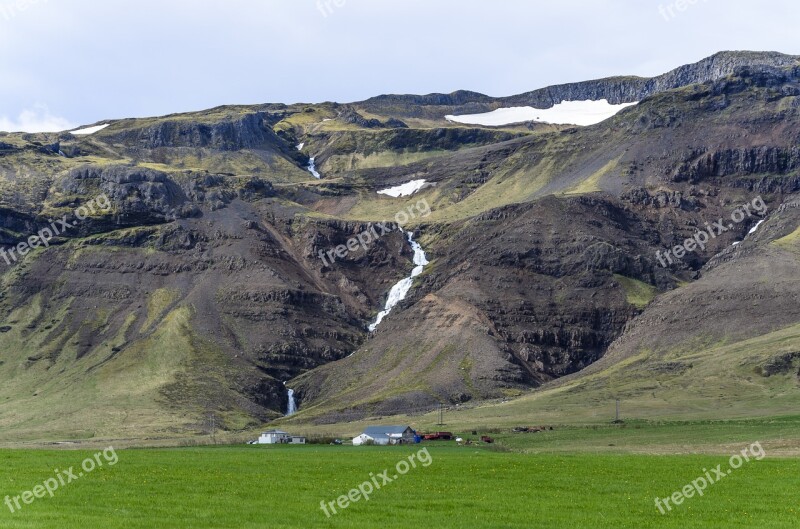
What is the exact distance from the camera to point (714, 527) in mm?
50656

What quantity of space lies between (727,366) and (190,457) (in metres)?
112

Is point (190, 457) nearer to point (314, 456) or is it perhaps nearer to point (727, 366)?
point (314, 456)

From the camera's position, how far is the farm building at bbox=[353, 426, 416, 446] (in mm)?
134750

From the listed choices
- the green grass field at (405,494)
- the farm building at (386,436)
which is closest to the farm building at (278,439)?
the farm building at (386,436)

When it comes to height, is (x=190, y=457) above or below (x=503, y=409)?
above

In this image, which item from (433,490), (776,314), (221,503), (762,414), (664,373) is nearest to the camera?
(221,503)

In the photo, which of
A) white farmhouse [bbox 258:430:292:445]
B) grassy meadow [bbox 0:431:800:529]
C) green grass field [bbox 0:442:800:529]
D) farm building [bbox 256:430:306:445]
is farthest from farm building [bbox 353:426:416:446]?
green grass field [bbox 0:442:800:529]

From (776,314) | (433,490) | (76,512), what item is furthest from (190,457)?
(776,314)

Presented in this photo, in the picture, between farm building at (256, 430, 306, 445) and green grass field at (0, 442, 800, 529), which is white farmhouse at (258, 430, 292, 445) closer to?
farm building at (256, 430, 306, 445)

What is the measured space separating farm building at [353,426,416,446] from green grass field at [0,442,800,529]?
51281 millimetres

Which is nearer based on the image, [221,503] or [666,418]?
[221,503]

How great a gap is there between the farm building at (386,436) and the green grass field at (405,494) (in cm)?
5128

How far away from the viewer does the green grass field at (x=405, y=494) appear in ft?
167

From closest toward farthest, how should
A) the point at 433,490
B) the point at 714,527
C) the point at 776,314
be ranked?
the point at 714,527, the point at 433,490, the point at 776,314
